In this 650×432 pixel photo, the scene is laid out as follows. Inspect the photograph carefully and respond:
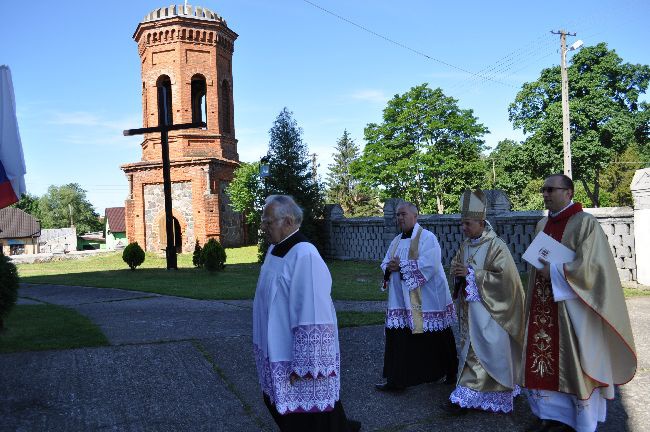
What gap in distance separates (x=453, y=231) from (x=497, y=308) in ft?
39.0

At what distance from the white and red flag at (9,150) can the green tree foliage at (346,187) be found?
54427 mm

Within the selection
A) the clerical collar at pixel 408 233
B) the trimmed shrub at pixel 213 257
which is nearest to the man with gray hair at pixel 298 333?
the clerical collar at pixel 408 233

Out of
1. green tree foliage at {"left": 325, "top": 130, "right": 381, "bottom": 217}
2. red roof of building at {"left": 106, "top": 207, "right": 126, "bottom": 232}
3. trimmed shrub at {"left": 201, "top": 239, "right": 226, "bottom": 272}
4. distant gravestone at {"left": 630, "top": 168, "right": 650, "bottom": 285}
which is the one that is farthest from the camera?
red roof of building at {"left": 106, "top": 207, "right": 126, "bottom": 232}

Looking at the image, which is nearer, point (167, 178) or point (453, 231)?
point (453, 231)

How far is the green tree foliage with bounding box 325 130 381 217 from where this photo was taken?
203ft

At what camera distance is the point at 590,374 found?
4.11 metres

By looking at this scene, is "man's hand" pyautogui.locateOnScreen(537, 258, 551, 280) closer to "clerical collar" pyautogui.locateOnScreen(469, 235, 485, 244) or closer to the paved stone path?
"clerical collar" pyautogui.locateOnScreen(469, 235, 485, 244)

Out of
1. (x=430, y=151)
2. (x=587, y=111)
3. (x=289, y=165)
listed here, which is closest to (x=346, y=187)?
(x=430, y=151)

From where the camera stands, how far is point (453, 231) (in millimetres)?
16375

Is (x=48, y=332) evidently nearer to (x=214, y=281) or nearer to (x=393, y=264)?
(x=393, y=264)

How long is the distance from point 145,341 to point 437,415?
163 inches

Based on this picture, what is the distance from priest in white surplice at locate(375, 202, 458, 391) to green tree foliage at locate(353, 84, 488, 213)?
36.8m

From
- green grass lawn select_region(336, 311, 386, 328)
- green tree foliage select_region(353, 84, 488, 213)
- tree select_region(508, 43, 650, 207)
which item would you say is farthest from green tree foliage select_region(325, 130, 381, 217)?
green grass lawn select_region(336, 311, 386, 328)

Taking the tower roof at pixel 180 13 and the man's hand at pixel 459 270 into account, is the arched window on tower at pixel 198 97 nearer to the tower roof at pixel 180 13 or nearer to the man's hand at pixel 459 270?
the tower roof at pixel 180 13
